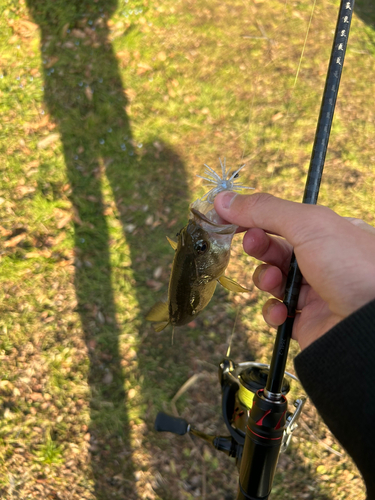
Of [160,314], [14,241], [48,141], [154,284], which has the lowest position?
[154,284]

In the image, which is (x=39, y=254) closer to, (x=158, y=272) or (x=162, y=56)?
(x=158, y=272)

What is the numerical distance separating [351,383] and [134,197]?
3274mm

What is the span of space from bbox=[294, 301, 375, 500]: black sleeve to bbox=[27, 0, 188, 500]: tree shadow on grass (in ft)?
7.86

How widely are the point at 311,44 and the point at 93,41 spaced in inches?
107

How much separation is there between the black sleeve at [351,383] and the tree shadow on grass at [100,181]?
2.40 meters

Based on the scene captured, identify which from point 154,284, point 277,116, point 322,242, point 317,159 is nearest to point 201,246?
point 322,242

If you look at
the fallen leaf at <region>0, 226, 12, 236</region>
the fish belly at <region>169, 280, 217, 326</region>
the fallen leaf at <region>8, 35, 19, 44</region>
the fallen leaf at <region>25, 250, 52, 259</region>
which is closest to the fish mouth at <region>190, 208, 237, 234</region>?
the fish belly at <region>169, 280, 217, 326</region>

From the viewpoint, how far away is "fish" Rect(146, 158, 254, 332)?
1862 millimetres

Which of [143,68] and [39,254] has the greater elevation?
[143,68]

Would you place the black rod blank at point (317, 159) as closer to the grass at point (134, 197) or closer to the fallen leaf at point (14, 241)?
the grass at point (134, 197)

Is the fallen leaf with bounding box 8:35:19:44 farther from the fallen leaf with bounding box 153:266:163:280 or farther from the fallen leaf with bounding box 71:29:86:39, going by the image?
the fallen leaf with bounding box 153:266:163:280

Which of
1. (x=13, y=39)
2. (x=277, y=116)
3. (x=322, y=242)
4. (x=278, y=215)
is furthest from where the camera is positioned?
(x=13, y=39)

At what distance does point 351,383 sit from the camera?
4.55 ft

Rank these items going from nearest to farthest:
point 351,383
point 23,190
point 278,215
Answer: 1. point 351,383
2. point 278,215
3. point 23,190
